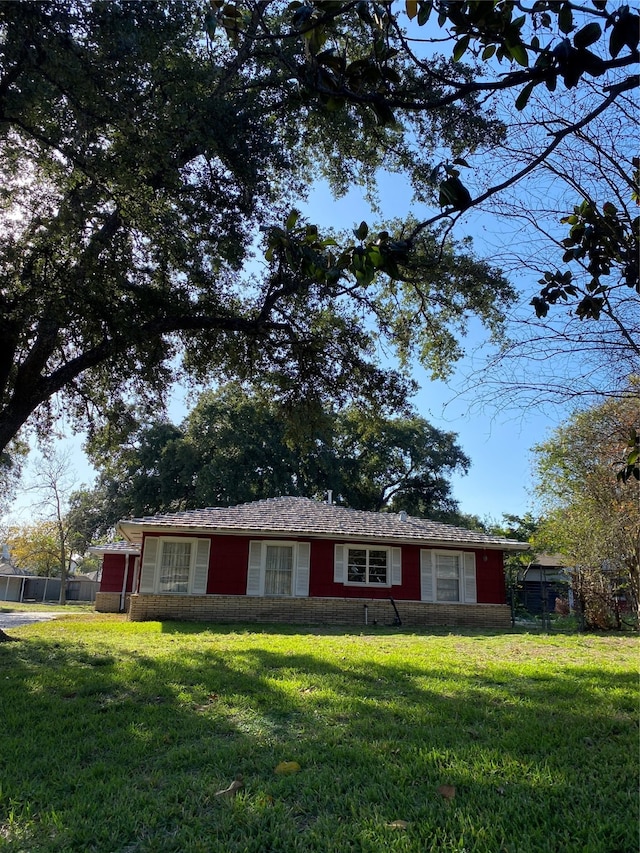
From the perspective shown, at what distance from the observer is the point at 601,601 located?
16062mm

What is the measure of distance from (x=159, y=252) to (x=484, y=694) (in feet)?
25.7

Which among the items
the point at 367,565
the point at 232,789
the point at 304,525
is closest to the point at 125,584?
the point at 304,525

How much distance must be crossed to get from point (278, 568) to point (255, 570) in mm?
726

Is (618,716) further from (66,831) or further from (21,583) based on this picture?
(21,583)

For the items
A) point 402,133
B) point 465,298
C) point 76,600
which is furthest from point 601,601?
point 76,600

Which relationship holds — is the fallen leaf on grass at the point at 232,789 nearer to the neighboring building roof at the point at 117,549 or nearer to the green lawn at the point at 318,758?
the green lawn at the point at 318,758

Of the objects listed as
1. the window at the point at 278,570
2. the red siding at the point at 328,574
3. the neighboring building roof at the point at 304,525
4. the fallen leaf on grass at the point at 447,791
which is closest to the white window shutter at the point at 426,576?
the red siding at the point at 328,574

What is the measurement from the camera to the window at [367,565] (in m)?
17.4

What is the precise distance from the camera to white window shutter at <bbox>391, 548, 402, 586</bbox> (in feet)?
57.1

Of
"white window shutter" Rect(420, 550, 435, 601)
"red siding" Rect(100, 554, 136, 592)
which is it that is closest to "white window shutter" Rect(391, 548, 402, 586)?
"white window shutter" Rect(420, 550, 435, 601)

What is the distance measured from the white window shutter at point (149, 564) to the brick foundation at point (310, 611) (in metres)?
0.43

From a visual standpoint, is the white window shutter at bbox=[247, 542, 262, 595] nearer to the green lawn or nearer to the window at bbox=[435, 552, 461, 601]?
the window at bbox=[435, 552, 461, 601]

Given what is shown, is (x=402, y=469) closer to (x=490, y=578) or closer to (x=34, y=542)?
(x=490, y=578)

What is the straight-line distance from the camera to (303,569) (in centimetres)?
1702
